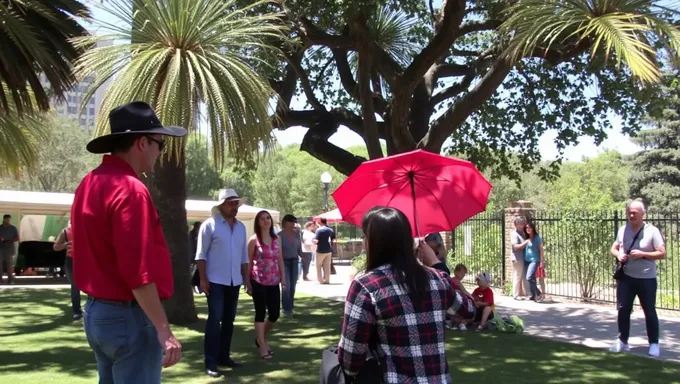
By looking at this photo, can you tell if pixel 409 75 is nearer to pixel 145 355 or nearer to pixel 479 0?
pixel 479 0

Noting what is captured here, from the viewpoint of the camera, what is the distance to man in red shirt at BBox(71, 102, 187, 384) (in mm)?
2918

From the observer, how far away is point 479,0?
497 inches

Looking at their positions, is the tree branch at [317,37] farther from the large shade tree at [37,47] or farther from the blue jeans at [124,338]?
the blue jeans at [124,338]

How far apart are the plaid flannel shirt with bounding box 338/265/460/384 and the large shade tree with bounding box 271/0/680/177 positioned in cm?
507

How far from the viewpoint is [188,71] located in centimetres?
607

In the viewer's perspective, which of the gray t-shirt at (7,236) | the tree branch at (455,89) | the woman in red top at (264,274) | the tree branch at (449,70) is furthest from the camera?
the gray t-shirt at (7,236)

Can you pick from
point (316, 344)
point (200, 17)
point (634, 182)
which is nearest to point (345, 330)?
point (200, 17)

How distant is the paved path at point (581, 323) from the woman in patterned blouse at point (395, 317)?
6119 mm

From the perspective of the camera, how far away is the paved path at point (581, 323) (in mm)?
9172

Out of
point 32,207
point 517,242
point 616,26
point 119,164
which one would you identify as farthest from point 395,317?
point 32,207

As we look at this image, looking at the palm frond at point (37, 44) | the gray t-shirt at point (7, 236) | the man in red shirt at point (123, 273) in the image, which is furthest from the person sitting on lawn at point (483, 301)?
the gray t-shirt at point (7, 236)

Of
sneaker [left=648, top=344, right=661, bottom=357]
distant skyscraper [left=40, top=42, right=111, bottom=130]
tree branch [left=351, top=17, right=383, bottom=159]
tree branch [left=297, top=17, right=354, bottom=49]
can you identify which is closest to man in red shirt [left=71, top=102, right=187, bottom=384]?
distant skyscraper [left=40, top=42, right=111, bottom=130]

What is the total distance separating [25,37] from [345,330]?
5.19 meters

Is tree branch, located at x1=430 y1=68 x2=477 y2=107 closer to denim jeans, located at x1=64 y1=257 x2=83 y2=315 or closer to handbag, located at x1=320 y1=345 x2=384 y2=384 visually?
denim jeans, located at x1=64 y1=257 x2=83 y2=315
